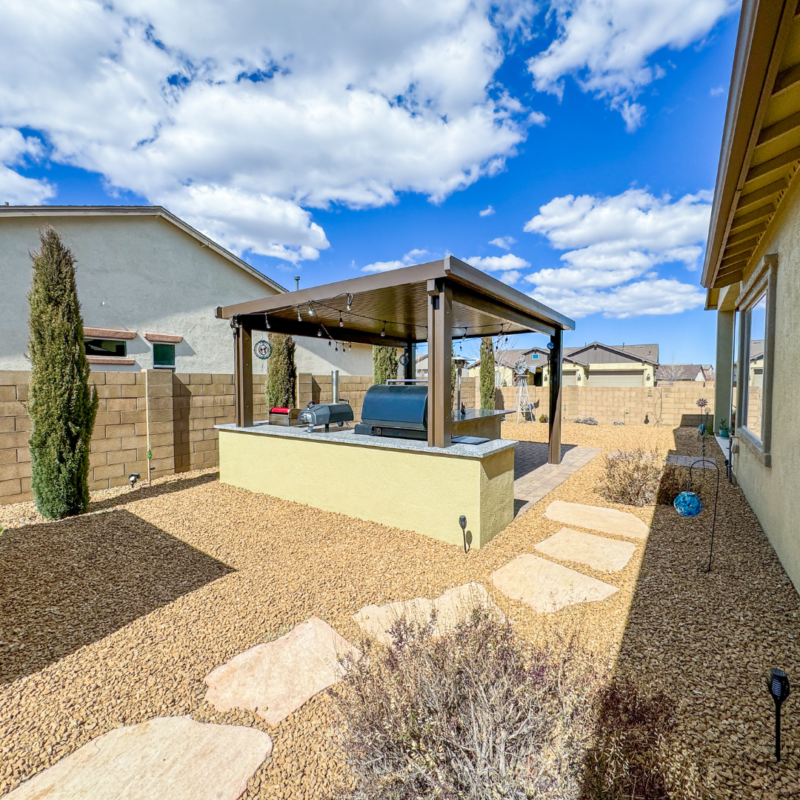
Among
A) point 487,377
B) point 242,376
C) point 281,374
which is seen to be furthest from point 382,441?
point 487,377

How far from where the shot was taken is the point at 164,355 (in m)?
10.7

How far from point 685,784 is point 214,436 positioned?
310 inches

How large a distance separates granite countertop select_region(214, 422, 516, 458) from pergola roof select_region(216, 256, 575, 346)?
5.65ft

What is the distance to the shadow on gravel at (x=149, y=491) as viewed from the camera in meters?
5.53

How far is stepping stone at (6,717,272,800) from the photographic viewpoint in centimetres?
161

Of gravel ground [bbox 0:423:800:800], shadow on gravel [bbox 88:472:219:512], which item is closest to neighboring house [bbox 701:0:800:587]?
gravel ground [bbox 0:423:800:800]

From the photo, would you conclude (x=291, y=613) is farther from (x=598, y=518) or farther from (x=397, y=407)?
(x=598, y=518)

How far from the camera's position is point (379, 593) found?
3160 mm

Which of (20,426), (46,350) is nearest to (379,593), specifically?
(46,350)

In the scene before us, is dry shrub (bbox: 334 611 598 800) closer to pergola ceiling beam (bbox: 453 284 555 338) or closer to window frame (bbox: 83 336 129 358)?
pergola ceiling beam (bbox: 453 284 555 338)

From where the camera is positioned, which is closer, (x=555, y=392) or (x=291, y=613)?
(x=291, y=613)

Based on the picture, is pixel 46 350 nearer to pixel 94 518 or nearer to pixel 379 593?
pixel 94 518

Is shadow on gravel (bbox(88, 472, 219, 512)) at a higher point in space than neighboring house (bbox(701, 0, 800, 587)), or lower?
lower

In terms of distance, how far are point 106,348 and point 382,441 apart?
8.64m
